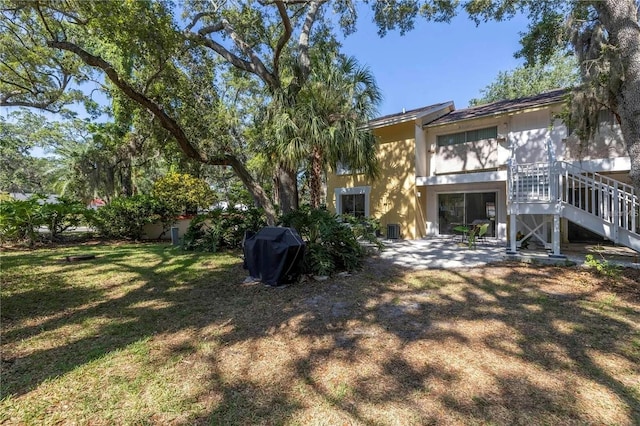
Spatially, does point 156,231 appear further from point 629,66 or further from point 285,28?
point 629,66

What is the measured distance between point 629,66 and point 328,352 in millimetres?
7410

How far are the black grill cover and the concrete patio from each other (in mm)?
2911

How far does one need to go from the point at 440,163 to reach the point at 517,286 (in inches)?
336

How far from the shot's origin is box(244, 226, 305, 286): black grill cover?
20.1 feet

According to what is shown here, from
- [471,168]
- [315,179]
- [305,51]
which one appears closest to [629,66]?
[471,168]

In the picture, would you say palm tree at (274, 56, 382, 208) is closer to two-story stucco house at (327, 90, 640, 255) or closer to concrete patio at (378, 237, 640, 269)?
concrete patio at (378, 237, 640, 269)

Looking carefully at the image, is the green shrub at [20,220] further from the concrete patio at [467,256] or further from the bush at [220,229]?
the concrete patio at [467,256]

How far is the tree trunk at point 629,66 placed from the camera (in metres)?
5.60

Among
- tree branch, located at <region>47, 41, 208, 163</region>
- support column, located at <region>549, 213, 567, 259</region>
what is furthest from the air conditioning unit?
tree branch, located at <region>47, 41, 208, 163</region>

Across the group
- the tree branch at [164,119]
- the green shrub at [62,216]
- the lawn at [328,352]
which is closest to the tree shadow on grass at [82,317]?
the lawn at [328,352]

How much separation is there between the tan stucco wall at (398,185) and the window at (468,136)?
5.17ft

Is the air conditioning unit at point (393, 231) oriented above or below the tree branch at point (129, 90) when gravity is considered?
below

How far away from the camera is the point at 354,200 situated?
49.0ft

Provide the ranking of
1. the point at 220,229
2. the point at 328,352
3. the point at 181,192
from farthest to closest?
the point at 181,192 → the point at 220,229 → the point at 328,352
